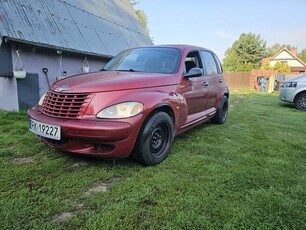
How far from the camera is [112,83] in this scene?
2.91 metres

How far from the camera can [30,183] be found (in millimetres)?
2516

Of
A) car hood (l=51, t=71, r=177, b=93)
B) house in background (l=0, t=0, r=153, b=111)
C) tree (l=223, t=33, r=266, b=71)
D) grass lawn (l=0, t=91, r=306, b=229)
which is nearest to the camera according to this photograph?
grass lawn (l=0, t=91, r=306, b=229)

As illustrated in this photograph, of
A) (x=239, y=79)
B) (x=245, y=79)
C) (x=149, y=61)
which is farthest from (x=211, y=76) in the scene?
(x=239, y=79)

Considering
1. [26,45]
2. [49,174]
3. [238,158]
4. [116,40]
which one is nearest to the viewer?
[49,174]

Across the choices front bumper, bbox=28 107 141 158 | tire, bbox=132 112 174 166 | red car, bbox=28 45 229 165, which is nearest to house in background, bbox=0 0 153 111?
red car, bbox=28 45 229 165

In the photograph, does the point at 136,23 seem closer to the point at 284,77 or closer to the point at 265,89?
the point at 265,89

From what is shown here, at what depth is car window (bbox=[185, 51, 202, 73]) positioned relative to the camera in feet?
13.3

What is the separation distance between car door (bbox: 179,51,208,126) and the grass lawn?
53 centimetres

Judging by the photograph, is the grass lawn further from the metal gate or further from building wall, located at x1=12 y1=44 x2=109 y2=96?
building wall, located at x1=12 y1=44 x2=109 y2=96

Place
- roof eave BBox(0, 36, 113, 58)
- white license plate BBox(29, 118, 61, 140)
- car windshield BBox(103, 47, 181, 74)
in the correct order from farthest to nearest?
roof eave BBox(0, 36, 113, 58), car windshield BBox(103, 47, 181, 74), white license plate BBox(29, 118, 61, 140)

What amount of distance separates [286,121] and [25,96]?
6629 millimetres

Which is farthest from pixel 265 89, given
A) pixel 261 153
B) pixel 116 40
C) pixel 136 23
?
pixel 261 153

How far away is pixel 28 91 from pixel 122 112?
4.38m

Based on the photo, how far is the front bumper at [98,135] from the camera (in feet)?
8.48
